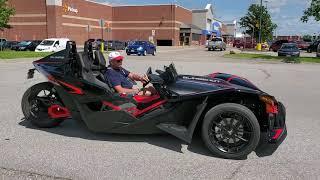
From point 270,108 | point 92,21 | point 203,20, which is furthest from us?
point 203,20

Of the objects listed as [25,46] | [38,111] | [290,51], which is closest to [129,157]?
[38,111]

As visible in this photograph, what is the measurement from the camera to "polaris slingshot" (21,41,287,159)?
17.0ft

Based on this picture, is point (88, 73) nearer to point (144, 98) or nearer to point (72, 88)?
point (72, 88)

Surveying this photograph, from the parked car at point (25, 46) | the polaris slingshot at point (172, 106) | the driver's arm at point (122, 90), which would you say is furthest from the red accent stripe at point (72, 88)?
the parked car at point (25, 46)

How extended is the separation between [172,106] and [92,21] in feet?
236

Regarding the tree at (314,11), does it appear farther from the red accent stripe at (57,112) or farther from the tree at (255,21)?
the tree at (255,21)

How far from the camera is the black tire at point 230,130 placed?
16.8ft

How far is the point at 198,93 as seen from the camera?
5270 millimetres

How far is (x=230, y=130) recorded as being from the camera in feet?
17.1

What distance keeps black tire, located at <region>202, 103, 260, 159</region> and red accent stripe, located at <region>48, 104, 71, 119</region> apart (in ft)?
7.56

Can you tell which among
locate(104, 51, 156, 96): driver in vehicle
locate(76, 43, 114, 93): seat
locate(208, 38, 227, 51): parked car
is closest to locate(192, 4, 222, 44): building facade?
locate(208, 38, 227, 51): parked car

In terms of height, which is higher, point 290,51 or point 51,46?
point 51,46

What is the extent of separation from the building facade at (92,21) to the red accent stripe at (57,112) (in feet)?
147

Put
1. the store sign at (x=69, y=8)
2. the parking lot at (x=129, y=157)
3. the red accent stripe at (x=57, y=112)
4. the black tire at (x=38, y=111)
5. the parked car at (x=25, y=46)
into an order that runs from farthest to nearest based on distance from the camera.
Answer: the store sign at (x=69, y=8) < the parked car at (x=25, y=46) < the black tire at (x=38, y=111) < the red accent stripe at (x=57, y=112) < the parking lot at (x=129, y=157)
